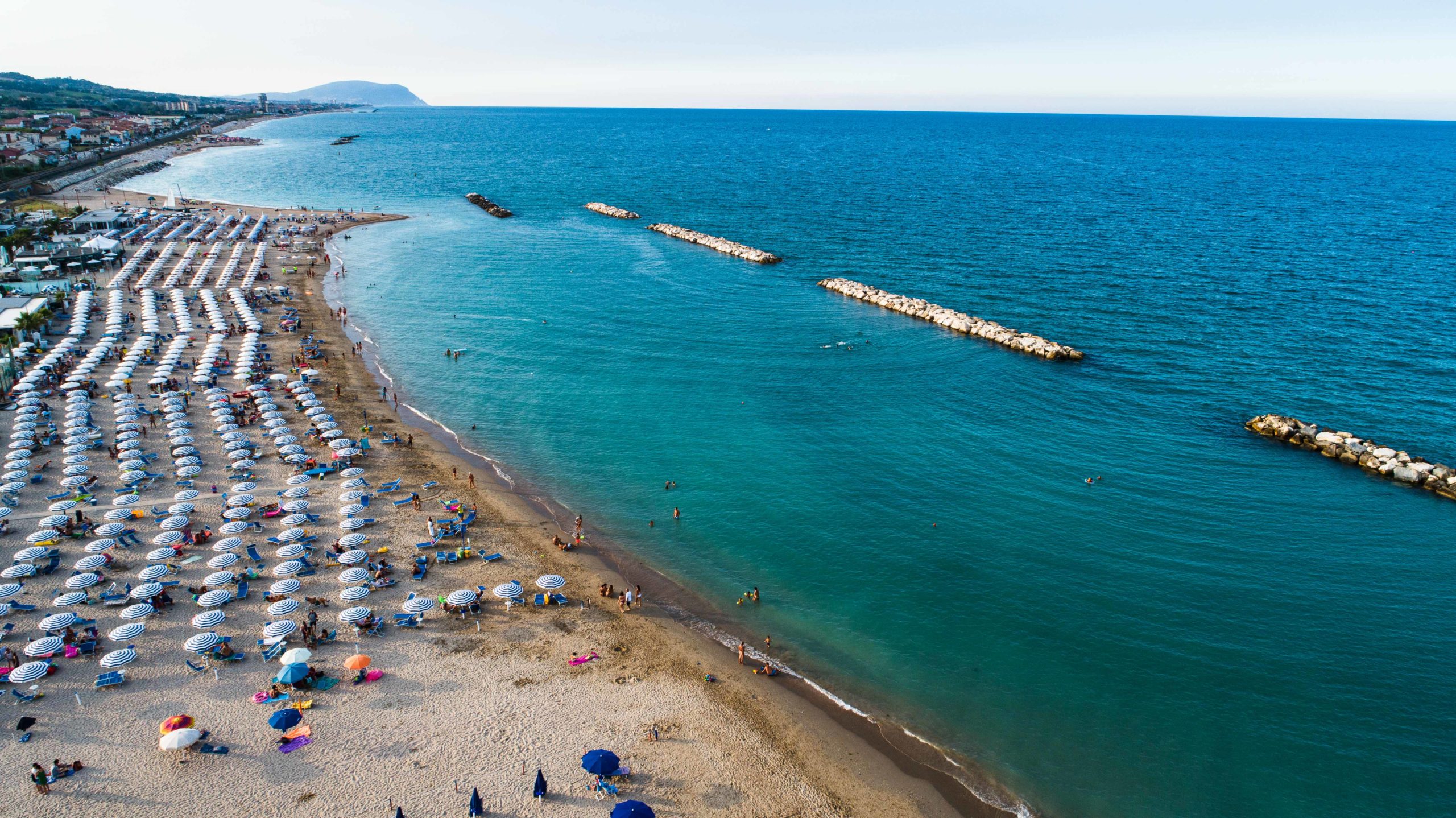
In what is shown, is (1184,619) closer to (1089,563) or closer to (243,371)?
(1089,563)

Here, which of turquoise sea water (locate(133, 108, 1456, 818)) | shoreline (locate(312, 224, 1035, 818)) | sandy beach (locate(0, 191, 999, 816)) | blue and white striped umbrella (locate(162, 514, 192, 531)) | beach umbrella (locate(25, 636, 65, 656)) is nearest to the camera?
sandy beach (locate(0, 191, 999, 816))

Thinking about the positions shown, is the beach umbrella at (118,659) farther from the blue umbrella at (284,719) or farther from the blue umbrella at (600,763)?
the blue umbrella at (600,763)

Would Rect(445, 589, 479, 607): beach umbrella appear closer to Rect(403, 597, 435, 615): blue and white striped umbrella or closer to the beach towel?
Rect(403, 597, 435, 615): blue and white striped umbrella

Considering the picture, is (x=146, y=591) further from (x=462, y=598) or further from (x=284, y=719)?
(x=462, y=598)

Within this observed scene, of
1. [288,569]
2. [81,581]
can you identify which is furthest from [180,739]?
[81,581]

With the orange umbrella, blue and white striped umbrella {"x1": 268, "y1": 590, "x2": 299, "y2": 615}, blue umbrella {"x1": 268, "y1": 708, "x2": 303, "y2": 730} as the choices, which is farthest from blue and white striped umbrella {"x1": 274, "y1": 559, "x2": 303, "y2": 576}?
blue umbrella {"x1": 268, "y1": 708, "x2": 303, "y2": 730}

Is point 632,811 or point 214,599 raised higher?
point 214,599

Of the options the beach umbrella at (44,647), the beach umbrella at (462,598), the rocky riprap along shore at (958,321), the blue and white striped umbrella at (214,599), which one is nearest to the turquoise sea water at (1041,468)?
the rocky riprap along shore at (958,321)
